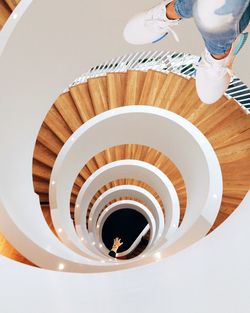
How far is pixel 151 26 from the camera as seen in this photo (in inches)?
46.9

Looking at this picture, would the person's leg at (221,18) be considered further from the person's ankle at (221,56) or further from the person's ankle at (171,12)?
the person's ankle at (171,12)

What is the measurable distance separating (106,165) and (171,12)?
5.31 meters

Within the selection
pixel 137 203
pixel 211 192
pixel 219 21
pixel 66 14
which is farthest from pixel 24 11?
pixel 137 203

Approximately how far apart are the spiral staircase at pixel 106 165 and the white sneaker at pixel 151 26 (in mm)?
1003

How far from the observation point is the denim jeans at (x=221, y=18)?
2.59 ft

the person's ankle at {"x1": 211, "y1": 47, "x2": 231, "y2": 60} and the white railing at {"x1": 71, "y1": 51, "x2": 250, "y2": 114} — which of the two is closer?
the person's ankle at {"x1": 211, "y1": 47, "x2": 231, "y2": 60}

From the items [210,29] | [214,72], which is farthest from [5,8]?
[210,29]

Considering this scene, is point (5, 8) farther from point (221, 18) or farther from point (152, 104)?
point (221, 18)

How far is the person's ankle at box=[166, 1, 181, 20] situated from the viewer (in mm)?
1121

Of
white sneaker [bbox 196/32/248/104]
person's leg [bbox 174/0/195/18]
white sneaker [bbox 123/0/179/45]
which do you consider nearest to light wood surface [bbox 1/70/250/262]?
white sneaker [bbox 196/32/248/104]

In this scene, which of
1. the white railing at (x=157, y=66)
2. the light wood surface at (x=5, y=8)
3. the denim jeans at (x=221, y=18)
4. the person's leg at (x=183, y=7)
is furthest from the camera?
the white railing at (x=157, y=66)

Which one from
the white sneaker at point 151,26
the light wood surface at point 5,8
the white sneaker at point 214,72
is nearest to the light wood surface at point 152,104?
the light wood surface at point 5,8

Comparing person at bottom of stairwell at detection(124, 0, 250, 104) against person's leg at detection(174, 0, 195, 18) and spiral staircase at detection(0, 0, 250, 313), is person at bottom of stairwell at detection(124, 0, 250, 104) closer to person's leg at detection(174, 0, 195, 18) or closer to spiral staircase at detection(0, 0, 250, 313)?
person's leg at detection(174, 0, 195, 18)

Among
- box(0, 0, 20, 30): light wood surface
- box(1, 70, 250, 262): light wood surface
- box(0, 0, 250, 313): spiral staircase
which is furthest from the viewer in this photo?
box(1, 70, 250, 262): light wood surface
